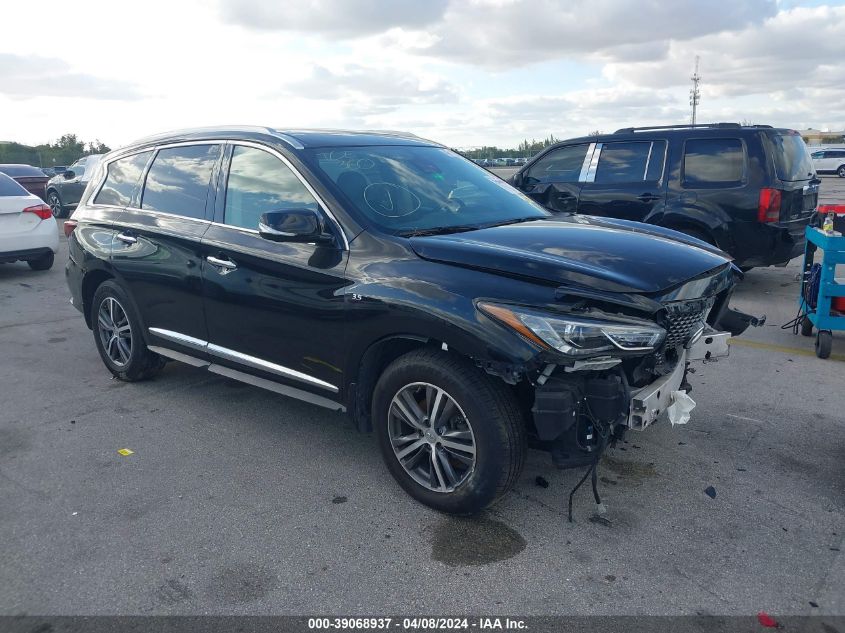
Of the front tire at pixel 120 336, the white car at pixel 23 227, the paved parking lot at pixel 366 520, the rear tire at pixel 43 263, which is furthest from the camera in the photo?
the rear tire at pixel 43 263

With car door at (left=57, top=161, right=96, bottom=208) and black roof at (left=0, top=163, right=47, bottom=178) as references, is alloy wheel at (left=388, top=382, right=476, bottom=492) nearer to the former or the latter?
car door at (left=57, top=161, right=96, bottom=208)

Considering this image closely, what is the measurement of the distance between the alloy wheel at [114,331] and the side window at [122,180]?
777mm

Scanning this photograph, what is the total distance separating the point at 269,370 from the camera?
4.38m

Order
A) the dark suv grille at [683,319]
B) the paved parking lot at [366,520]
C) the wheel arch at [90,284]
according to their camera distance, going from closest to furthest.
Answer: the paved parking lot at [366,520] < the dark suv grille at [683,319] < the wheel arch at [90,284]

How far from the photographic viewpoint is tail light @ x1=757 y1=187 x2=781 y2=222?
793 cm

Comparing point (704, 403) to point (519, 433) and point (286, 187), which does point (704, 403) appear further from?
point (286, 187)

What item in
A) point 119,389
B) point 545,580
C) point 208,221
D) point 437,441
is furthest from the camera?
point 119,389

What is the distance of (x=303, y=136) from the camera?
4504mm

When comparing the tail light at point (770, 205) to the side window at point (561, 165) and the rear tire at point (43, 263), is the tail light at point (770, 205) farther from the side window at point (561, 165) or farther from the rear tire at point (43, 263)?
the rear tire at point (43, 263)

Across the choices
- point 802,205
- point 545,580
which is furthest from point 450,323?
point 802,205

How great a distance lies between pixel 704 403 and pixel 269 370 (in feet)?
9.83

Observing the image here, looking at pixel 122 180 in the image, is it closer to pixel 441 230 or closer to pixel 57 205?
pixel 441 230

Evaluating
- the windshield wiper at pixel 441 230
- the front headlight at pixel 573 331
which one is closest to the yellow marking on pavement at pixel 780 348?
the windshield wiper at pixel 441 230

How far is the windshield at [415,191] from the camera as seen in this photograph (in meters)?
4.09
